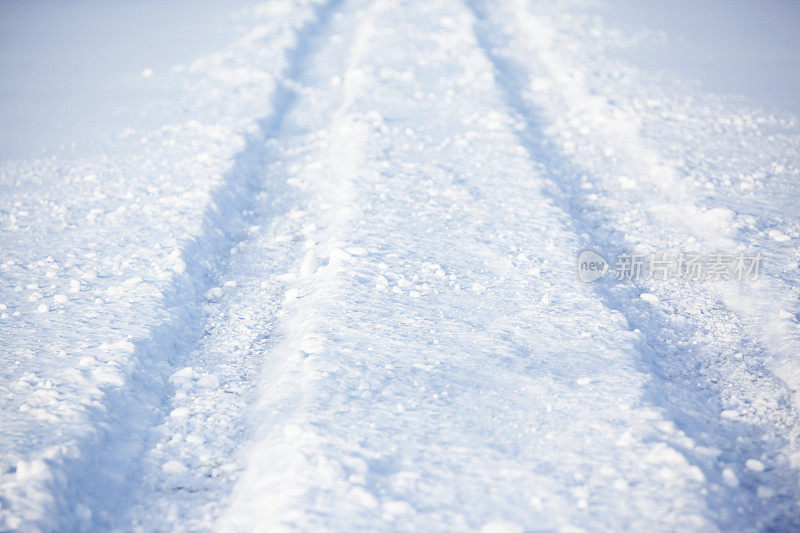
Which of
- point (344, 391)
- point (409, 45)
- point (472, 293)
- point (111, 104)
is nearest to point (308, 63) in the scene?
point (409, 45)

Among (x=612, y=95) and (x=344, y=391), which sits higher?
(x=612, y=95)

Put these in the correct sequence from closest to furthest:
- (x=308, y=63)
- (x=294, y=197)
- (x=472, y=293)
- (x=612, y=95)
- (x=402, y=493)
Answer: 1. (x=402, y=493)
2. (x=472, y=293)
3. (x=294, y=197)
4. (x=612, y=95)
5. (x=308, y=63)

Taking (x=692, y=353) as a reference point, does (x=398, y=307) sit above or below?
above

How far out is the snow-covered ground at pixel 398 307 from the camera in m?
2.39

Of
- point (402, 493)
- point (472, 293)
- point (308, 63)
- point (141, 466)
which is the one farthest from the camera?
point (308, 63)

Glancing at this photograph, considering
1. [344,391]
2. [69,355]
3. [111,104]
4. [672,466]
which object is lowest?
[672,466]

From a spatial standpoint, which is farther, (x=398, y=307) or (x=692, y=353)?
(x=398, y=307)

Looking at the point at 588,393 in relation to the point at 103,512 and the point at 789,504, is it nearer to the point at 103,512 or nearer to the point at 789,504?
the point at 789,504

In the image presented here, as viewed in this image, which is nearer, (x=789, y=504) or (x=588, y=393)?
(x=789, y=504)

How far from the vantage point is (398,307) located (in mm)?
3445

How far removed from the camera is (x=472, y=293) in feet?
11.9

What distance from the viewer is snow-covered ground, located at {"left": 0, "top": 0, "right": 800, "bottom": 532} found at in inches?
94.0

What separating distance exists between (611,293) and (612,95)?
4.31m

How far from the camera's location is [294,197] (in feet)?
16.9
